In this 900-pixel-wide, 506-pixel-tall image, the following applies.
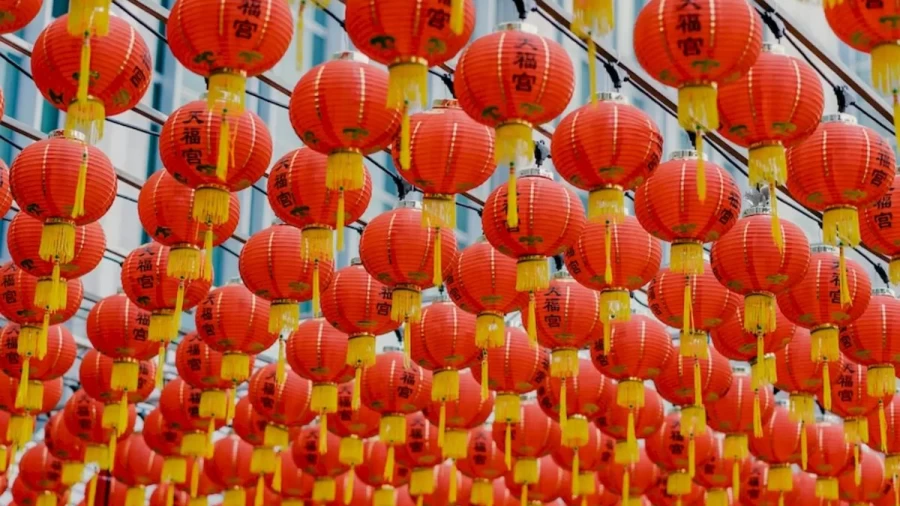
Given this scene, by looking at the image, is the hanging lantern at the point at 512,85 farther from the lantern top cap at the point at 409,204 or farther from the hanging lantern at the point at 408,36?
the lantern top cap at the point at 409,204

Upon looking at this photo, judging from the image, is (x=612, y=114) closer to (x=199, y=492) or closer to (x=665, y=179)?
(x=665, y=179)

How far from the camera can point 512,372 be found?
8.87m

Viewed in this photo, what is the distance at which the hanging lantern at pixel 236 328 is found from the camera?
28.0ft

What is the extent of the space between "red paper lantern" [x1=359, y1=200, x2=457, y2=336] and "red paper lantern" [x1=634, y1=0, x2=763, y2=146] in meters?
1.82

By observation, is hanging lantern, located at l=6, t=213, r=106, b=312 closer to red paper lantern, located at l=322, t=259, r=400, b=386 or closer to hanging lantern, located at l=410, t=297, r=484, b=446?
red paper lantern, located at l=322, t=259, r=400, b=386

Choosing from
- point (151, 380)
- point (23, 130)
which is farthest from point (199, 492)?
point (23, 130)

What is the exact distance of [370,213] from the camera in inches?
578

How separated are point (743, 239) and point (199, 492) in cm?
575

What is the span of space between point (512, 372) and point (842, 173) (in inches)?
107

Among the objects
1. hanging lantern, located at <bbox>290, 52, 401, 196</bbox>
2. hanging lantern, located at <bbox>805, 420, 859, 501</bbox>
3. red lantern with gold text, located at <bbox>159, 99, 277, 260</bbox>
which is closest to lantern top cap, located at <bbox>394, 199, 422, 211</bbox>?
red lantern with gold text, located at <bbox>159, 99, 277, 260</bbox>

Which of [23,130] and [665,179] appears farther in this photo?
[23,130]

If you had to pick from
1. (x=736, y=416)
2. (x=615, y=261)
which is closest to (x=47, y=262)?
(x=615, y=261)

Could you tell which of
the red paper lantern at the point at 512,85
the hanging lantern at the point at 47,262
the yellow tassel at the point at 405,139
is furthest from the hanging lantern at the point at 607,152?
the hanging lantern at the point at 47,262

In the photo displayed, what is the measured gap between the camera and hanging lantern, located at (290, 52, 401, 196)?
631cm
